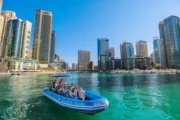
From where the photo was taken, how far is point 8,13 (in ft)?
503

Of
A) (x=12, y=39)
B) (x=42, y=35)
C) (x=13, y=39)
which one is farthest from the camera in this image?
(x=42, y=35)

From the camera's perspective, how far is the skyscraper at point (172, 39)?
15788 centimetres

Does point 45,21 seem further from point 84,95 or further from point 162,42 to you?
point 84,95

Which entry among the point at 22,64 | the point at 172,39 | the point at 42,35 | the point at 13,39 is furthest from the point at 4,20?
the point at 172,39

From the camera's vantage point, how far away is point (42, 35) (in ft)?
620

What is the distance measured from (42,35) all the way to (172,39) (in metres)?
180

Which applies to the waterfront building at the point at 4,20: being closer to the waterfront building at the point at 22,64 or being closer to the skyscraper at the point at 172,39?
the waterfront building at the point at 22,64

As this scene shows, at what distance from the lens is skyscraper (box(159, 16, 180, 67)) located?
158 metres

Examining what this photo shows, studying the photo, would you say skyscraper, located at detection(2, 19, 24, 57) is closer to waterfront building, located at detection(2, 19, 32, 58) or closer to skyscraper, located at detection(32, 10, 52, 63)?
waterfront building, located at detection(2, 19, 32, 58)

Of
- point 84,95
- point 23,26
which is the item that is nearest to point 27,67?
point 23,26

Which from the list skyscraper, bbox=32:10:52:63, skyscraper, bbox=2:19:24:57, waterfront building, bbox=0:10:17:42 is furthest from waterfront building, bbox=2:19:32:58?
skyscraper, bbox=32:10:52:63

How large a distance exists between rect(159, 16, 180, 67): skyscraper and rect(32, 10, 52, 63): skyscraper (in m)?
A: 169

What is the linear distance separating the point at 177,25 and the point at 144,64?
68.1 metres

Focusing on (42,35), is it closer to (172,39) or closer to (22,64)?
(22,64)
